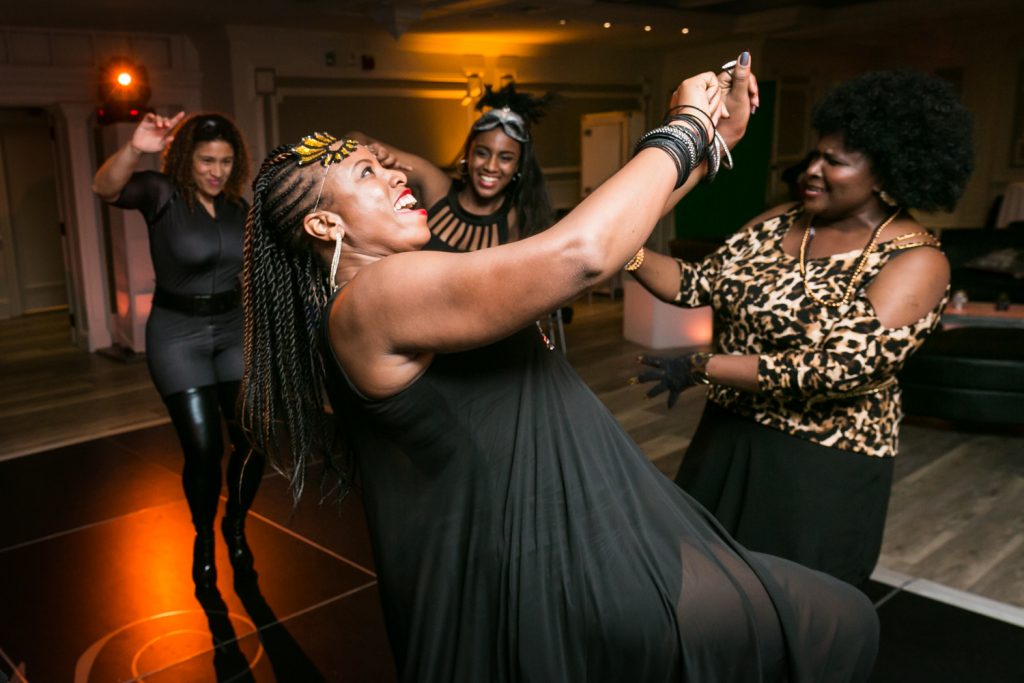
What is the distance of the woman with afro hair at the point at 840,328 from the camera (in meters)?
1.78

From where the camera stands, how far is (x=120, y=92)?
6.70 metres

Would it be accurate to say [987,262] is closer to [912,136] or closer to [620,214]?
[912,136]

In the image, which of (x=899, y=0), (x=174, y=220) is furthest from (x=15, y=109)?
(x=899, y=0)

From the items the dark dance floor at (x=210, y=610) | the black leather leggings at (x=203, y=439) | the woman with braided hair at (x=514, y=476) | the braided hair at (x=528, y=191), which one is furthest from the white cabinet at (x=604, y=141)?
the woman with braided hair at (x=514, y=476)

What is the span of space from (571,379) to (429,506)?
0.25 metres

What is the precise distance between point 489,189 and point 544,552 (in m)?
2.22

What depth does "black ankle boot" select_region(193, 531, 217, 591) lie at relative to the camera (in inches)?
122

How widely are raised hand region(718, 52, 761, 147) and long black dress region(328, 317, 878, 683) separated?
0.39 m

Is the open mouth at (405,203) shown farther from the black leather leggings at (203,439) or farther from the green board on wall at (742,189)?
the green board on wall at (742,189)

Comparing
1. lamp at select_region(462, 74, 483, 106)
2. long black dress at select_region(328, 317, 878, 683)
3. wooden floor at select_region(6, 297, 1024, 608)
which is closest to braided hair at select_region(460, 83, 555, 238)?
wooden floor at select_region(6, 297, 1024, 608)

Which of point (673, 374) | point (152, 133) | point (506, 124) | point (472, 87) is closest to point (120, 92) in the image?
point (472, 87)

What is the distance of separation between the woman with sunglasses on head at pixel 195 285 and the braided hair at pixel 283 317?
5.79 ft

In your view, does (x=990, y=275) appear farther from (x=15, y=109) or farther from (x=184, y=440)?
(x=15, y=109)

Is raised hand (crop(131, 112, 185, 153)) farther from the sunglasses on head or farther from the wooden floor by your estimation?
the wooden floor
